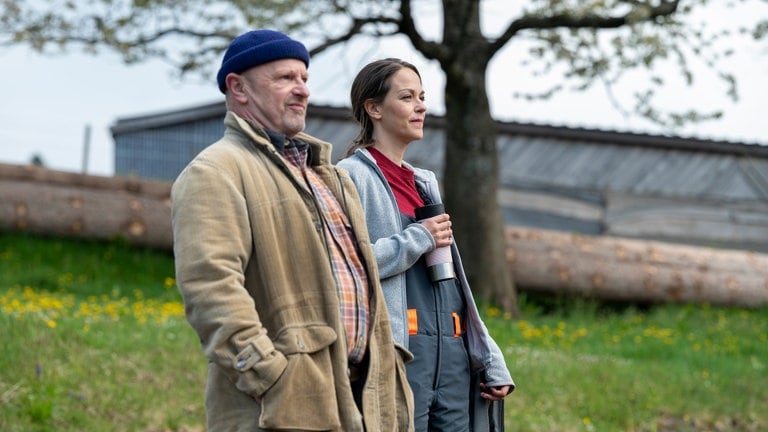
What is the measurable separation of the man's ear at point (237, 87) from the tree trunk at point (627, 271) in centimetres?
1090

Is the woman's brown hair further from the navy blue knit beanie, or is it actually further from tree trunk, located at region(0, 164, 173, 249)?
tree trunk, located at region(0, 164, 173, 249)

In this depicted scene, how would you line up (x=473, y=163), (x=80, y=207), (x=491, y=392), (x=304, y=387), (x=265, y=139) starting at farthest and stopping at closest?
(x=80, y=207)
(x=473, y=163)
(x=491, y=392)
(x=265, y=139)
(x=304, y=387)

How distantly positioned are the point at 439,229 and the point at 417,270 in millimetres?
169

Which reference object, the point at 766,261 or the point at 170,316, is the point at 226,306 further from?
the point at 766,261

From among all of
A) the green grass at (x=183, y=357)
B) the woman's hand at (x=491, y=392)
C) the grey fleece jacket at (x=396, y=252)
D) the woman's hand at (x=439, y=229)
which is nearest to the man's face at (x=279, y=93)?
the grey fleece jacket at (x=396, y=252)

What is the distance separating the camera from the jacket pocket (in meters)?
3.02

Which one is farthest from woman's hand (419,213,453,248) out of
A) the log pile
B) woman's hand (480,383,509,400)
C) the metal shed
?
the metal shed

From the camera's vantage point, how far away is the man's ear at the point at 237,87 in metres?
3.40

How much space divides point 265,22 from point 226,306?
375 inches

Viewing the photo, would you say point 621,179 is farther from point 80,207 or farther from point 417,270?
point 417,270

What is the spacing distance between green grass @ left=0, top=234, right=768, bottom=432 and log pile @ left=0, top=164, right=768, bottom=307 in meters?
0.26

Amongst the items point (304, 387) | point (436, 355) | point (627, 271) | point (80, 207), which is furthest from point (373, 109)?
→ point (627, 271)

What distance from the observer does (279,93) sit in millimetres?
3350

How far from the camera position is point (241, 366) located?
9.71 feet
